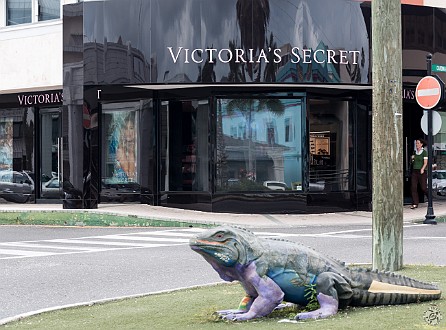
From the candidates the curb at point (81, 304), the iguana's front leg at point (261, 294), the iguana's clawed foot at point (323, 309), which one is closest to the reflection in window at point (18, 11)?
the curb at point (81, 304)

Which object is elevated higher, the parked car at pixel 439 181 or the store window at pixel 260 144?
the store window at pixel 260 144

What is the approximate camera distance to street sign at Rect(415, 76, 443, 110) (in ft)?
61.6

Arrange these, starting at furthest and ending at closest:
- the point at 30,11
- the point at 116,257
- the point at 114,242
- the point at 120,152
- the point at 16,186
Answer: the point at 16,186 < the point at 30,11 < the point at 120,152 < the point at 114,242 < the point at 116,257

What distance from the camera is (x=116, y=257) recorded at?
46.1ft

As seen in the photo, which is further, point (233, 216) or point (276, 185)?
point (276, 185)

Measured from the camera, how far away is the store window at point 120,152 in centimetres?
2461

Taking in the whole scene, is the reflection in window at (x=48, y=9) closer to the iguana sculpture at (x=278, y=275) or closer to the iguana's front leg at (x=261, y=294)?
the iguana sculpture at (x=278, y=275)

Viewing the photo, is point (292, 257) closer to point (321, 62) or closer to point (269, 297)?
point (269, 297)

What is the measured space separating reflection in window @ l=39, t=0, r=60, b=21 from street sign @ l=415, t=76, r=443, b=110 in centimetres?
1192

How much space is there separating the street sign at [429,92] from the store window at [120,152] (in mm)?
8628

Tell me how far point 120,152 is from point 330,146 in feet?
20.3

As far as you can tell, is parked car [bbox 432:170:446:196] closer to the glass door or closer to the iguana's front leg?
the glass door

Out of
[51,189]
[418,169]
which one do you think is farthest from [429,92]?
[51,189]

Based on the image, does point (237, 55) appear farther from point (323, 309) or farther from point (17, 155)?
point (323, 309)
